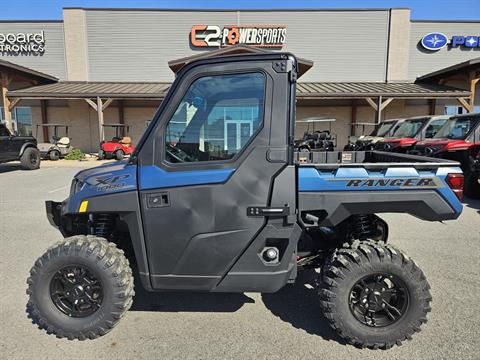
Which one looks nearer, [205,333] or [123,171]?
[123,171]

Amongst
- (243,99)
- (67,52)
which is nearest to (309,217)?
(243,99)

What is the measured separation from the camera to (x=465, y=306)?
10.4 feet

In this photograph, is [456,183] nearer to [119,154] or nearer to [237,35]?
[119,154]

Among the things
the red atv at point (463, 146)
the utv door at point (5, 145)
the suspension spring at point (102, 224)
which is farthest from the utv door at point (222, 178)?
the utv door at point (5, 145)

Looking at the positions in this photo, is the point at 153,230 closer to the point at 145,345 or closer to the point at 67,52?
the point at 145,345

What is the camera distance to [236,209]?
244 cm

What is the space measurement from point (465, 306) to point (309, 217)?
2.01 meters

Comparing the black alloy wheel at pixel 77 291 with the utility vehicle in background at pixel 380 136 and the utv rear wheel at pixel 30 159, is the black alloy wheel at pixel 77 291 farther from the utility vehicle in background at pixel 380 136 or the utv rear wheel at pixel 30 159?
the utv rear wheel at pixel 30 159

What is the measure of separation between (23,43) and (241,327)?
2707 cm

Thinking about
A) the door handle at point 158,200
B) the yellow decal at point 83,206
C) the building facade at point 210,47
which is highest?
the building facade at point 210,47

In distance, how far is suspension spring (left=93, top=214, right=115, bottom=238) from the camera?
9.70 feet

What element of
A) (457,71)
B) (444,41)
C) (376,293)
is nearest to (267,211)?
(376,293)

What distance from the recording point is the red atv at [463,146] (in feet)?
24.8

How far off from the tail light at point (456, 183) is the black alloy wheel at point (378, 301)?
86 cm
